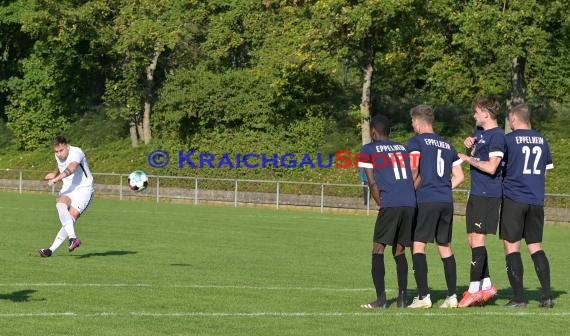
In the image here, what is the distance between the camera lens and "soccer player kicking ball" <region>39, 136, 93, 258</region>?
18.1 m

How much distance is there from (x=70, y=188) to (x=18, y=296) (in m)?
6.33

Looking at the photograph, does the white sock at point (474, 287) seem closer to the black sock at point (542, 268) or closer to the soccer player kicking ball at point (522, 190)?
the soccer player kicking ball at point (522, 190)

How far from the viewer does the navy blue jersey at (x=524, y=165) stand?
41.0 feet

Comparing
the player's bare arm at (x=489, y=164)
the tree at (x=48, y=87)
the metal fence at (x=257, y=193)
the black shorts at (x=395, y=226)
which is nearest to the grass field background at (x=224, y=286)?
the black shorts at (x=395, y=226)

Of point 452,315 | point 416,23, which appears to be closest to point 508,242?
point 452,315

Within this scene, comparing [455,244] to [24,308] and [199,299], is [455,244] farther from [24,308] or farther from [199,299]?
[24,308]

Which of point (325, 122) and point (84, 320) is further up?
point (325, 122)

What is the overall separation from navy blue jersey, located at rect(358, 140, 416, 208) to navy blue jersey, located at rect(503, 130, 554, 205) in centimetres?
118

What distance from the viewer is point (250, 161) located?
51531mm

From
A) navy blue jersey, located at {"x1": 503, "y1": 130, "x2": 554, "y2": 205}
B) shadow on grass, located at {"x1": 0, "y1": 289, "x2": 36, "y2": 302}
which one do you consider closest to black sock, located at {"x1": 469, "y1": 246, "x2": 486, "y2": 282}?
navy blue jersey, located at {"x1": 503, "y1": 130, "x2": 554, "y2": 205}

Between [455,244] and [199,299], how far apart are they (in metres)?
13.8

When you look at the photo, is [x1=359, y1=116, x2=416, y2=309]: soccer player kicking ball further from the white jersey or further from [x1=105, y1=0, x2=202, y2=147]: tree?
[x1=105, y1=0, x2=202, y2=147]: tree

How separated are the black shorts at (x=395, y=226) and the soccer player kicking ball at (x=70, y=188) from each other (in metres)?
7.14

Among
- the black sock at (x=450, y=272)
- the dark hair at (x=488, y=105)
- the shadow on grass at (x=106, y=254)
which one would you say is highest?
the dark hair at (x=488, y=105)
